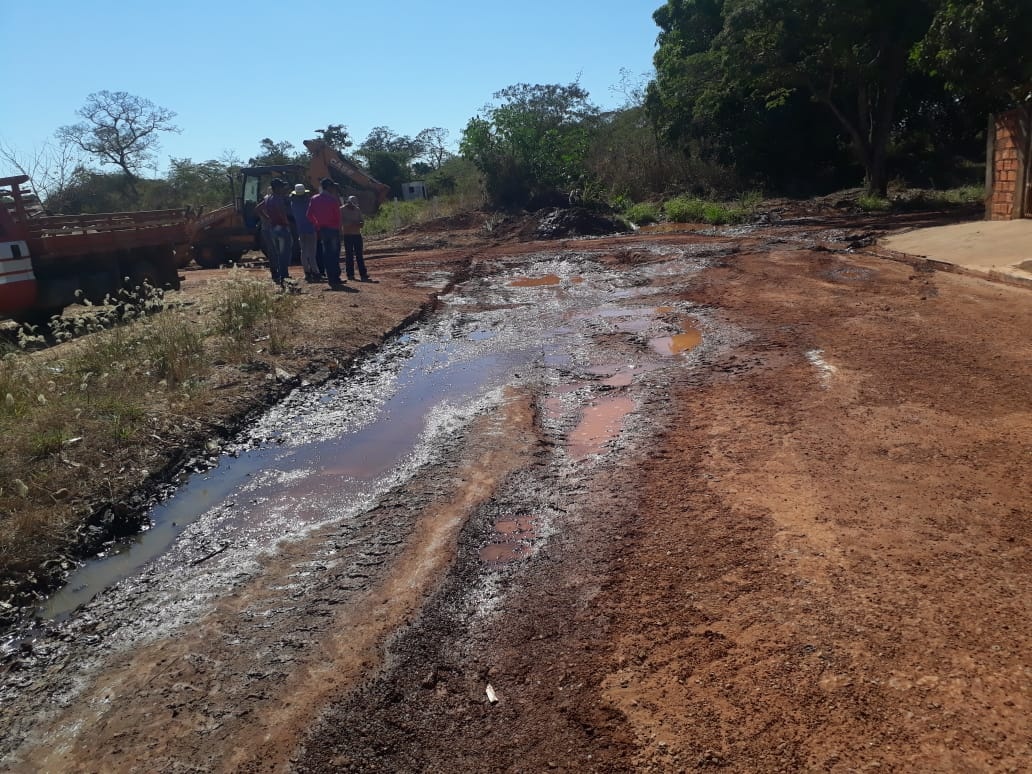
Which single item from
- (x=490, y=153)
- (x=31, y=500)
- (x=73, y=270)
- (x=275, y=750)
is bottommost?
(x=275, y=750)

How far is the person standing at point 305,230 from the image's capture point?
44.4 feet

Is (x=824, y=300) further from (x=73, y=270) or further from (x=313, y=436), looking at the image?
(x=73, y=270)

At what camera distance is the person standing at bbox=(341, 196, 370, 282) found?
44.8 feet

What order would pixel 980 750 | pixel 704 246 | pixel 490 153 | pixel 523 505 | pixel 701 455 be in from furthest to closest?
pixel 490 153
pixel 704 246
pixel 701 455
pixel 523 505
pixel 980 750

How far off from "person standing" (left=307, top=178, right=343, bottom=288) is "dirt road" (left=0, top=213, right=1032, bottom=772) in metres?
6.46

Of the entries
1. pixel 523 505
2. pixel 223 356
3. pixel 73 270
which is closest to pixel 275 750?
pixel 523 505

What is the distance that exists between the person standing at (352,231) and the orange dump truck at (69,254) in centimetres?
320

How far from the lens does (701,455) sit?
16.9ft

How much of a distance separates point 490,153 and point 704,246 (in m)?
14.6

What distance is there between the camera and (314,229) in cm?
1353

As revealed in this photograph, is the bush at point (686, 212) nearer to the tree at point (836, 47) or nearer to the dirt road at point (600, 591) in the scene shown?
the tree at point (836, 47)

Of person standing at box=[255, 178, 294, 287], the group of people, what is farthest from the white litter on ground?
person standing at box=[255, 178, 294, 287]

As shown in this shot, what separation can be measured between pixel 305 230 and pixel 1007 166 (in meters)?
12.5

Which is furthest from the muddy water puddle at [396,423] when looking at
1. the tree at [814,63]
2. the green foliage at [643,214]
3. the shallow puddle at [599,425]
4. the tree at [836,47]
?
A: the green foliage at [643,214]
